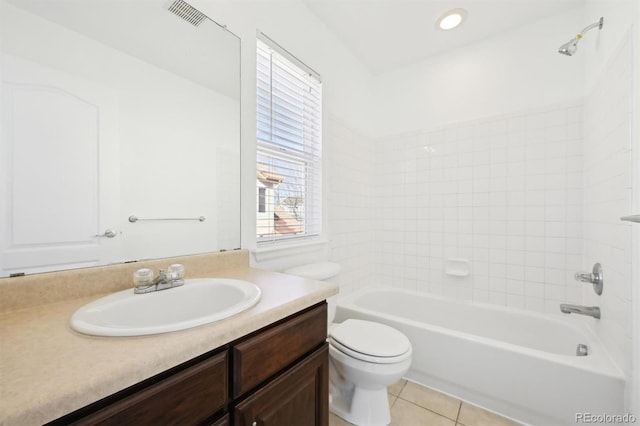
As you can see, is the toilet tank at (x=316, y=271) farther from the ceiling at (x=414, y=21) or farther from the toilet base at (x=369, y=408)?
the ceiling at (x=414, y=21)

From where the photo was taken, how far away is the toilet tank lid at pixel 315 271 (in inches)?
62.7

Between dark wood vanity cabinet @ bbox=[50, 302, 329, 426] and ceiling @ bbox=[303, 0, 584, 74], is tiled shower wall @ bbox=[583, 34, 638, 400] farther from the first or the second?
dark wood vanity cabinet @ bbox=[50, 302, 329, 426]

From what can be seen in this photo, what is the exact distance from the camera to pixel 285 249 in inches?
64.4

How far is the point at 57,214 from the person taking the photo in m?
0.83

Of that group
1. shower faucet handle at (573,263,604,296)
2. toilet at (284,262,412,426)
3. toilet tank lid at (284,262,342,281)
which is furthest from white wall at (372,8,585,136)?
toilet at (284,262,412,426)

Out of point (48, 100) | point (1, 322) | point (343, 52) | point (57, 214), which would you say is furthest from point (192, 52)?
point (343, 52)

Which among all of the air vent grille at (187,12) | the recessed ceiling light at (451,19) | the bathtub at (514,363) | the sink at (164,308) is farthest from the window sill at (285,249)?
the recessed ceiling light at (451,19)

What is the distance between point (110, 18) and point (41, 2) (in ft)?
0.61

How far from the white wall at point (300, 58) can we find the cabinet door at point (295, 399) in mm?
688

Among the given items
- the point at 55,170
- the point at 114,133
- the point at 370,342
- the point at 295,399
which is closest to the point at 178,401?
the point at 295,399

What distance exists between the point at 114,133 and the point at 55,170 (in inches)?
8.7

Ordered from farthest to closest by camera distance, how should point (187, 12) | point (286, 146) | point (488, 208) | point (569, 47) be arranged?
1. point (488, 208)
2. point (286, 146)
3. point (569, 47)
4. point (187, 12)

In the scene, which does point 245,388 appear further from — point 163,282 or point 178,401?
point 163,282

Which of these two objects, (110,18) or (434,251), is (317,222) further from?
(110,18)
